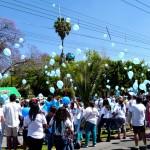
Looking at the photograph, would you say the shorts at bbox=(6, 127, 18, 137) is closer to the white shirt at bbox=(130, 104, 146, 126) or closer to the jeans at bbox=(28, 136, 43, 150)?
the jeans at bbox=(28, 136, 43, 150)

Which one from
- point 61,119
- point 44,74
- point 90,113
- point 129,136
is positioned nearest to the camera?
point 61,119

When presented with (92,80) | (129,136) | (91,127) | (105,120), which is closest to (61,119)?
(91,127)

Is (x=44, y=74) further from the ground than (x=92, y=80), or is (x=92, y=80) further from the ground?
(x=44, y=74)

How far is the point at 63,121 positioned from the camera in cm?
1100

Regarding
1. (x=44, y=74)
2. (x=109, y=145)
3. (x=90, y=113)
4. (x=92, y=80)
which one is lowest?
(x=109, y=145)

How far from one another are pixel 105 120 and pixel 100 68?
17435 mm

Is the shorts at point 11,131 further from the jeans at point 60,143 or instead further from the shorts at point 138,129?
the shorts at point 138,129

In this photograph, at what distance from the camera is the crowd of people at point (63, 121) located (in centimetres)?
1098

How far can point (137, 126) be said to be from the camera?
14781 millimetres

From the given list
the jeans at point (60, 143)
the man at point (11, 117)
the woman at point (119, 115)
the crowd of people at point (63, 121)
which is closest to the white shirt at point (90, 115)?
the crowd of people at point (63, 121)

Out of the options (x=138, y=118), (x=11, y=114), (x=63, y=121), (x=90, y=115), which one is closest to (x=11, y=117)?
(x=11, y=114)

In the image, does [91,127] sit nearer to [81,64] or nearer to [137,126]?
[137,126]

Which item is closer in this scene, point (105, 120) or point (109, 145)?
point (109, 145)

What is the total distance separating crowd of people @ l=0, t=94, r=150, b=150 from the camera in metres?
11.0
